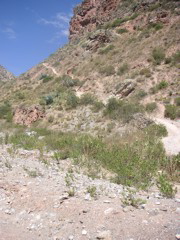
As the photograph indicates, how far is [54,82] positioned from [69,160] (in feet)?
56.7

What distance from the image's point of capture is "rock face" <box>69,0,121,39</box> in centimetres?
3850

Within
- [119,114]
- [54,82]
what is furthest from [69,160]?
[54,82]

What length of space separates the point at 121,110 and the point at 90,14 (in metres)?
39.2

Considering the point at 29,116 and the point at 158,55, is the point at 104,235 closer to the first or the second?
the point at 29,116

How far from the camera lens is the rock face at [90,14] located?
126ft

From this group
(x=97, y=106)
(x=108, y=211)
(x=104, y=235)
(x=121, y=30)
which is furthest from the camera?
(x=121, y=30)

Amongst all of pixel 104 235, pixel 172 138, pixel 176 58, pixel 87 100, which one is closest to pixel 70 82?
pixel 87 100

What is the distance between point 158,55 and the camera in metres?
18.0

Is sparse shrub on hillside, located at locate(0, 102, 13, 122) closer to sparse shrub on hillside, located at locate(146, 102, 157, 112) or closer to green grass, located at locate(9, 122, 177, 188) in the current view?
green grass, located at locate(9, 122, 177, 188)

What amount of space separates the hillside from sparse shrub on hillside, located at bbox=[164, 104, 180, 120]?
2.2 inches

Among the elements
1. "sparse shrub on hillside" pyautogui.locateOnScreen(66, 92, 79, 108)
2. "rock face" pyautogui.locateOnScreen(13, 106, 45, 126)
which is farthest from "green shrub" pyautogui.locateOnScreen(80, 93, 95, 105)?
"rock face" pyautogui.locateOnScreen(13, 106, 45, 126)

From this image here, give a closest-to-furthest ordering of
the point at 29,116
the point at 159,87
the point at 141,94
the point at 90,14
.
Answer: the point at 141,94
the point at 159,87
the point at 29,116
the point at 90,14

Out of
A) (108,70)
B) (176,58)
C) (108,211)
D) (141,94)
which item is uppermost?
(176,58)

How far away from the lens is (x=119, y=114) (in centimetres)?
1207
